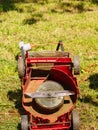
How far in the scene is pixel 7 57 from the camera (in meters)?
7.97

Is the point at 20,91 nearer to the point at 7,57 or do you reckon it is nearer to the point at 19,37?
the point at 7,57

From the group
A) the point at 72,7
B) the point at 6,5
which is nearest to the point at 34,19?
the point at 6,5

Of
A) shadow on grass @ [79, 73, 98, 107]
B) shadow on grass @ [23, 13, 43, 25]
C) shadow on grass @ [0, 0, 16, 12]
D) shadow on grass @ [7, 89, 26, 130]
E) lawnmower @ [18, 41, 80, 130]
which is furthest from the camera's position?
shadow on grass @ [0, 0, 16, 12]

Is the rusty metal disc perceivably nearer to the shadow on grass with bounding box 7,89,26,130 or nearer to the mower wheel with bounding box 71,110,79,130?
the mower wheel with bounding box 71,110,79,130

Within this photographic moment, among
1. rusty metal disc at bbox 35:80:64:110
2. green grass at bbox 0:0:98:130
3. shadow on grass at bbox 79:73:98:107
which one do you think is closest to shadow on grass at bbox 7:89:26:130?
green grass at bbox 0:0:98:130

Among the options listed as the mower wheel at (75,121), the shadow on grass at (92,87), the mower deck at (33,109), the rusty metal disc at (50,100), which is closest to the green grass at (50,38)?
the shadow on grass at (92,87)

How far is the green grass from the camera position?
20.3 ft

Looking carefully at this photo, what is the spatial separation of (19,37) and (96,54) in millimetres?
1952

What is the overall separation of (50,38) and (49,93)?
12.5ft

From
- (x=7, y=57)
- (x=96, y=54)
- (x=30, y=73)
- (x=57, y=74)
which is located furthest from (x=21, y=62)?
(x=96, y=54)

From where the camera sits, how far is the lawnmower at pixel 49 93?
533 cm

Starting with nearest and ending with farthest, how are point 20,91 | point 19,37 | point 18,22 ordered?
point 20,91
point 19,37
point 18,22

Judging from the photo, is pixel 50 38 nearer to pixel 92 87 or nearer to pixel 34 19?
pixel 34 19

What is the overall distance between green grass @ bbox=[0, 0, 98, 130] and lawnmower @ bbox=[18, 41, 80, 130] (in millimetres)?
413
